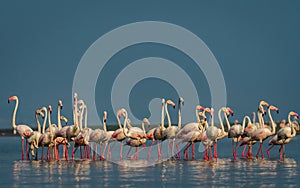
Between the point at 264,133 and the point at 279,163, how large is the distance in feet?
10.3

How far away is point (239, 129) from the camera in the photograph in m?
32.0

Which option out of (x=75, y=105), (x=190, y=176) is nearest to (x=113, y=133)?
(x=75, y=105)

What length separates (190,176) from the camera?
23.0 metres

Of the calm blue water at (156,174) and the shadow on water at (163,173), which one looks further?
the shadow on water at (163,173)

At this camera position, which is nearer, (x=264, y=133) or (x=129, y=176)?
(x=129, y=176)

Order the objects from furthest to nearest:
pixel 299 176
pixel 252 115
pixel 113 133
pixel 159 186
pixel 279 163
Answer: pixel 252 115 < pixel 113 133 < pixel 279 163 < pixel 299 176 < pixel 159 186

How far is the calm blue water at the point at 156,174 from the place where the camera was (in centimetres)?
2103

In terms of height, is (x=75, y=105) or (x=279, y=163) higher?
(x=75, y=105)

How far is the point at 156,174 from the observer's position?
24062 mm

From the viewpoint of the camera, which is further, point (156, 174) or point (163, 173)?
point (163, 173)

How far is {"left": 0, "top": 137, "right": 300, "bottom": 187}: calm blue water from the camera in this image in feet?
69.0

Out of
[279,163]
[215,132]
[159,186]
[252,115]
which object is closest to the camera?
[159,186]

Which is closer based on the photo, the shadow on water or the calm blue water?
the calm blue water

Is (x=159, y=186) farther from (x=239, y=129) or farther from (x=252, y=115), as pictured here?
(x=252, y=115)
